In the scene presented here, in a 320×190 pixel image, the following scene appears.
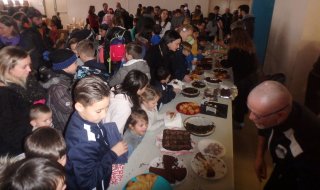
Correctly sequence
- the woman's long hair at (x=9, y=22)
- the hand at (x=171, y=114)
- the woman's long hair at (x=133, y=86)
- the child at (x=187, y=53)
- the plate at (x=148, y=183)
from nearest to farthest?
the plate at (x=148, y=183), the woman's long hair at (x=133, y=86), the hand at (x=171, y=114), the woman's long hair at (x=9, y=22), the child at (x=187, y=53)

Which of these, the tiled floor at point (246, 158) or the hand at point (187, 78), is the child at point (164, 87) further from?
the tiled floor at point (246, 158)

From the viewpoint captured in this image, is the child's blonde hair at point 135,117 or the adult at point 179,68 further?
the adult at point 179,68

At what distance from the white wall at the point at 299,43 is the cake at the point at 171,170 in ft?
11.5

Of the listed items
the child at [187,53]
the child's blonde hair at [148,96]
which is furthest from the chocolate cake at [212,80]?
the child's blonde hair at [148,96]

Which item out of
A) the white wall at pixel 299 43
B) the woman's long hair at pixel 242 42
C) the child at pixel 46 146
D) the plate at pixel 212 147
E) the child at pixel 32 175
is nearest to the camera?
the child at pixel 32 175

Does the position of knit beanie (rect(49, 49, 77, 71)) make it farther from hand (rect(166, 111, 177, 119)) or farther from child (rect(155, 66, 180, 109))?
hand (rect(166, 111, 177, 119))

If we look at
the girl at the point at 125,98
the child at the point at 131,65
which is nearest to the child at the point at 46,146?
the girl at the point at 125,98

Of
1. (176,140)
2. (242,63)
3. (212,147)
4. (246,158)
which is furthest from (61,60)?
(246,158)

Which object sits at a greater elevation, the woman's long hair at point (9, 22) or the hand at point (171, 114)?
the woman's long hair at point (9, 22)

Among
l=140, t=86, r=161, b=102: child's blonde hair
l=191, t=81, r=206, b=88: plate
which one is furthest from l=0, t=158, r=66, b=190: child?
l=191, t=81, r=206, b=88: plate

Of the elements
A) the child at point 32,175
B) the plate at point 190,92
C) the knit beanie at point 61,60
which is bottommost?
the plate at point 190,92

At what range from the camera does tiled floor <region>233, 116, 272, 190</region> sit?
3.20 meters

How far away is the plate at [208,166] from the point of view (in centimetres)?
197

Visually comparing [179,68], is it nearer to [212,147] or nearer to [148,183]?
[212,147]
